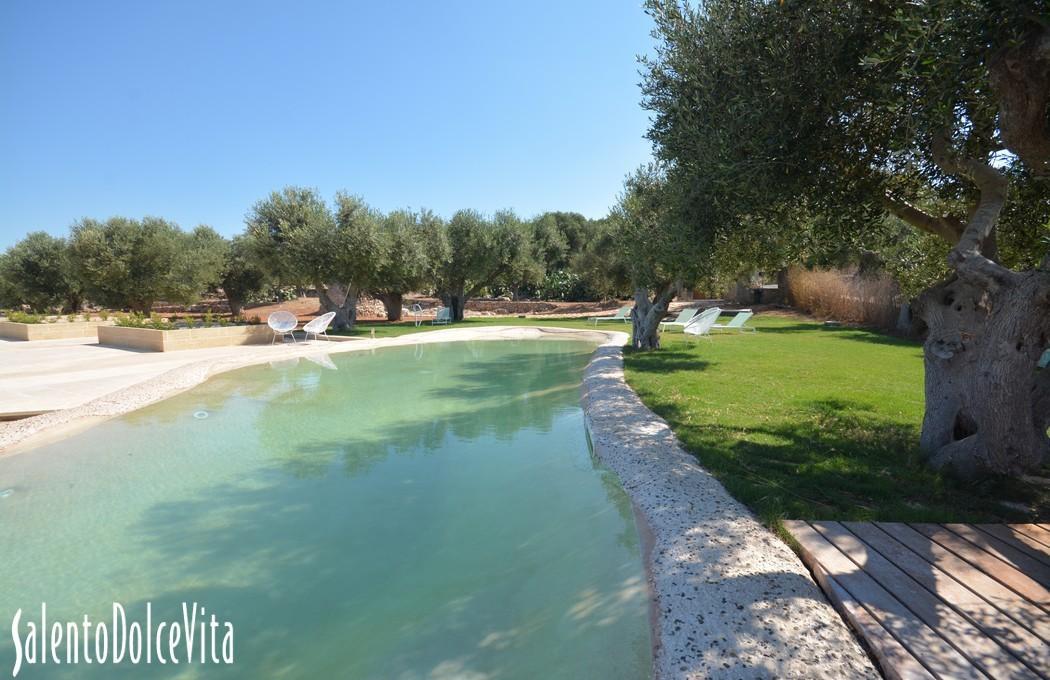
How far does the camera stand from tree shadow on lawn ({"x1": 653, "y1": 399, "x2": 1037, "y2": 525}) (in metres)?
3.55

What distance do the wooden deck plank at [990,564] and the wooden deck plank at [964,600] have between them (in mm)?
245

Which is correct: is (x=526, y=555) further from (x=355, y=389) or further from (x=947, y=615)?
(x=355, y=389)

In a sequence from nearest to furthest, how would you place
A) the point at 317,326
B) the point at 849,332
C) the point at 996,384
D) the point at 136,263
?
the point at 996,384 → the point at 317,326 → the point at 849,332 → the point at 136,263

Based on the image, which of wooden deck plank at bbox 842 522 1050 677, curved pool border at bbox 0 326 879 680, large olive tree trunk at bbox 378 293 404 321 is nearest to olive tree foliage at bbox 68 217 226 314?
large olive tree trunk at bbox 378 293 404 321

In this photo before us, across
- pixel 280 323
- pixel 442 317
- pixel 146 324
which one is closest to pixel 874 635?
pixel 280 323

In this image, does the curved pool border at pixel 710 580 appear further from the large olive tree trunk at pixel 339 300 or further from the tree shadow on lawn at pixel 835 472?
the large olive tree trunk at pixel 339 300

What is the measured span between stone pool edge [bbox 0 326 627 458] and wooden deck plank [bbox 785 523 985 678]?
8.61 m

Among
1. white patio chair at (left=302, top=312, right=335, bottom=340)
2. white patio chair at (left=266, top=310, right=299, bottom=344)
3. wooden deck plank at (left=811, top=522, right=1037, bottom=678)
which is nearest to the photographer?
wooden deck plank at (left=811, top=522, right=1037, bottom=678)

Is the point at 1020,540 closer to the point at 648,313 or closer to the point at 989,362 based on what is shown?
the point at 989,362

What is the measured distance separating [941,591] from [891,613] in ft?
1.29

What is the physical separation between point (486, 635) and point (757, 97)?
5005 millimetres

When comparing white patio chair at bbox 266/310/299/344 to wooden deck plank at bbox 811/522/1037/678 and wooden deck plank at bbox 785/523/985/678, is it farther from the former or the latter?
wooden deck plank at bbox 811/522/1037/678

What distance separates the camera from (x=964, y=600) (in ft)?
7.82

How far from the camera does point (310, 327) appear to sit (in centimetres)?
1738
